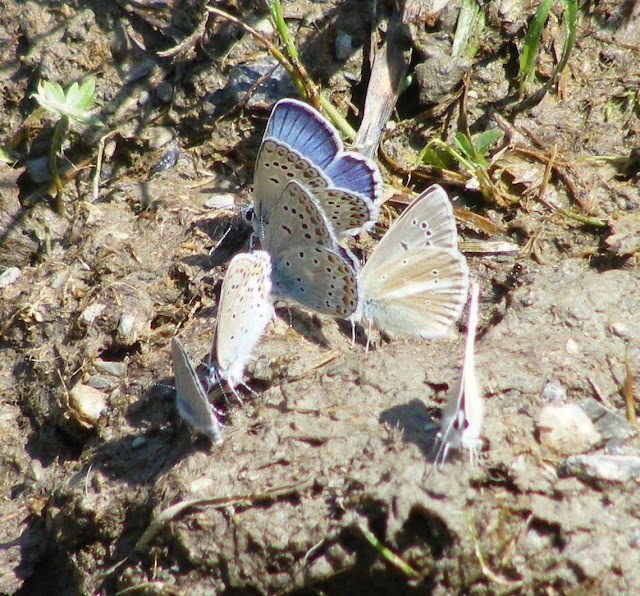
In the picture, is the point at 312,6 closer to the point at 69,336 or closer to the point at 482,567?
the point at 69,336

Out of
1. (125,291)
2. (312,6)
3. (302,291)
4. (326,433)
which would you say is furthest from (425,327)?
(312,6)

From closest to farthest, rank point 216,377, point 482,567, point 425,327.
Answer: point 482,567 → point 216,377 → point 425,327

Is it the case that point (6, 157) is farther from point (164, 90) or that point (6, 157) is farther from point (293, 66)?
point (293, 66)

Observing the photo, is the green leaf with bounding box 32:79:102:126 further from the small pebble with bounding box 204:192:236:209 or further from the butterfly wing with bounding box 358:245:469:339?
the butterfly wing with bounding box 358:245:469:339

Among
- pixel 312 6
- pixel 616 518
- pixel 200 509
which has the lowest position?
Result: pixel 616 518

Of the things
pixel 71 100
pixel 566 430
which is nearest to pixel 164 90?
pixel 71 100

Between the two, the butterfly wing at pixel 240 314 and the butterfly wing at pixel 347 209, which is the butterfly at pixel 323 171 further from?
the butterfly wing at pixel 240 314
